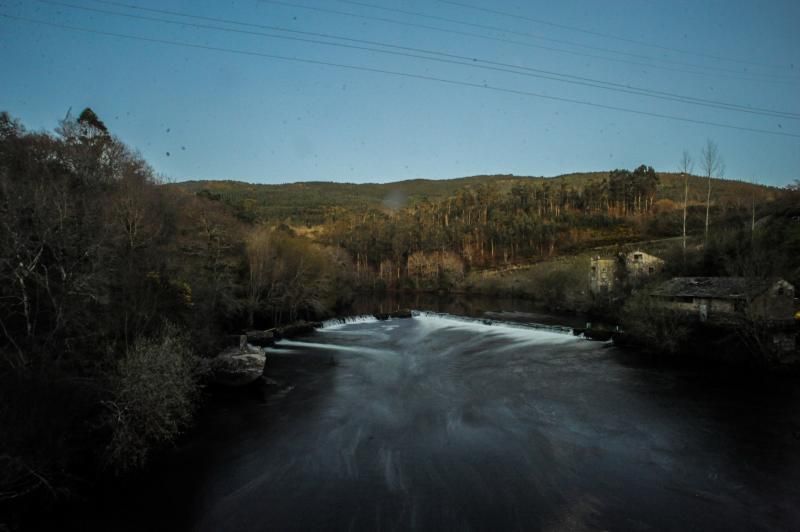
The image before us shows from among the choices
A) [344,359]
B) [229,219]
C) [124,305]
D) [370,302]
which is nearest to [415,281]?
[370,302]

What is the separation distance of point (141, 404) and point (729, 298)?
32656mm

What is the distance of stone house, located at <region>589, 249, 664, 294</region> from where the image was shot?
143 ft

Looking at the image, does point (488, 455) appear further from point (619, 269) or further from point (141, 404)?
point (619, 269)

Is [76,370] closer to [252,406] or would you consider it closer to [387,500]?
[252,406]

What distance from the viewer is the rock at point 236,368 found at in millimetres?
20688

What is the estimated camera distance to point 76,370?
13711 mm

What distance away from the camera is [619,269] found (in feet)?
152

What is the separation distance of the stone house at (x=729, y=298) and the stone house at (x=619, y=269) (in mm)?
10274

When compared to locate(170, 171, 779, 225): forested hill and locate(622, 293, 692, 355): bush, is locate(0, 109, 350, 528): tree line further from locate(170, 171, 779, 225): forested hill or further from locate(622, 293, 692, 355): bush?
locate(170, 171, 779, 225): forested hill

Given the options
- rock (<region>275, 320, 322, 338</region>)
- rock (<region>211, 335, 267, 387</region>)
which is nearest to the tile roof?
rock (<region>275, 320, 322, 338</region>)

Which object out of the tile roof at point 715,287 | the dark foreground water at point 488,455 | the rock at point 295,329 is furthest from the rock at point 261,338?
the tile roof at point 715,287

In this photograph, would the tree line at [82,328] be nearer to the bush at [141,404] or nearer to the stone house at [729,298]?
the bush at [141,404]

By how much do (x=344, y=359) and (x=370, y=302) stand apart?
3587 cm

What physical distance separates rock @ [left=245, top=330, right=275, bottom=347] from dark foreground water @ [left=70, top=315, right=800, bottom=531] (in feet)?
22.2
